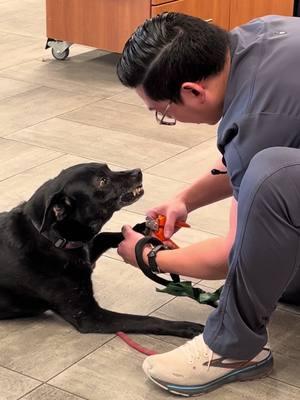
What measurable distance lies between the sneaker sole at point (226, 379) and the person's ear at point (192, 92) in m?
0.72

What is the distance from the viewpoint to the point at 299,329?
2568mm

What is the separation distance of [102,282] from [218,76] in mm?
998

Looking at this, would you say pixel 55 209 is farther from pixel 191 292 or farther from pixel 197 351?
pixel 197 351

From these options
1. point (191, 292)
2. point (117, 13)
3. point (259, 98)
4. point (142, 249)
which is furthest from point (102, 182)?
point (117, 13)

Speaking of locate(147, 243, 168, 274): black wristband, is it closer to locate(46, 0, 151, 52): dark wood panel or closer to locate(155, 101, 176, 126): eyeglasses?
locate(155, 101, 176, 126): eyeglasses

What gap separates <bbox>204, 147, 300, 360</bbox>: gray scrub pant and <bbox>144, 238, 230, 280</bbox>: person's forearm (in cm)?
10

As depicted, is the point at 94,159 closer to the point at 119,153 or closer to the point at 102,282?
the point at 119,153

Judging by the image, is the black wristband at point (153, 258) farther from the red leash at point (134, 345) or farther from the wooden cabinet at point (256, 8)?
the wooden cabinet at point (256, 8)

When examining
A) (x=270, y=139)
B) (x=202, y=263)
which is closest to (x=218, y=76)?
(x=270, y=139)

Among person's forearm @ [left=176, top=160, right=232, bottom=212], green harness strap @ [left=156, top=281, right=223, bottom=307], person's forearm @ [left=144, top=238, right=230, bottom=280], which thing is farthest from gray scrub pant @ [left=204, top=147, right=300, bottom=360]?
person's forearm @ [left=176, top=160, right=232, bottom=212]

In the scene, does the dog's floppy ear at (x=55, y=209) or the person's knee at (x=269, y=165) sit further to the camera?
the dog's floppy ear at (x=55, y=209)

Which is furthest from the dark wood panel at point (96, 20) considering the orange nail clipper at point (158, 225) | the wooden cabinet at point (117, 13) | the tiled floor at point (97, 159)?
the orange nail clipper at point (158, 225)

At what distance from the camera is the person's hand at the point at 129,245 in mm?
2436

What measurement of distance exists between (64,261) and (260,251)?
2.26 feet
